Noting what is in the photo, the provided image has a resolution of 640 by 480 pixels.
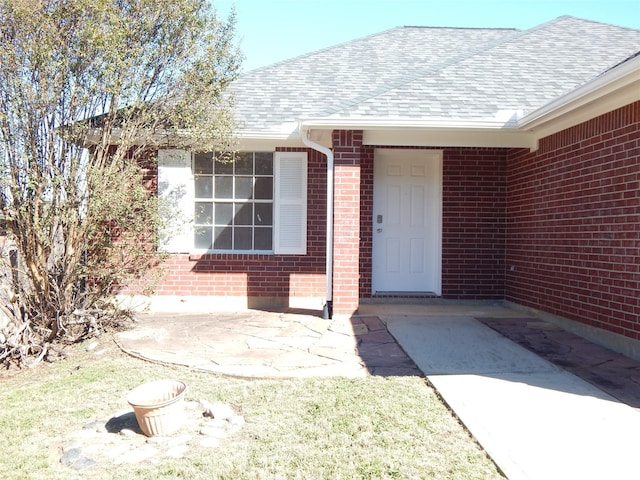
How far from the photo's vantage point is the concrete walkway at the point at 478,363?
294 centimetres

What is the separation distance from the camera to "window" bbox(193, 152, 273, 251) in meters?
7.59

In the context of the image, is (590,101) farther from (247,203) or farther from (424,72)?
(247,203)

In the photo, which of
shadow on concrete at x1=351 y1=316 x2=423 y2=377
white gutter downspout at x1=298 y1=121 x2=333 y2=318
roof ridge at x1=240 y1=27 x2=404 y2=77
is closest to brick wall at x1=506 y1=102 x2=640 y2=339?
shadow on concrete at x1=351 y1=316 x2=423 y2=377

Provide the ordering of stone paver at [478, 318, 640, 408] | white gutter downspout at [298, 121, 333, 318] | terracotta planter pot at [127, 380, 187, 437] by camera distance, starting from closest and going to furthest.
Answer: terracotta planter pot at [127, 380, 187, 437] < stone paver at [478, 318, 640, 408] < white gutter downspout at [298, 121, 333, 318]

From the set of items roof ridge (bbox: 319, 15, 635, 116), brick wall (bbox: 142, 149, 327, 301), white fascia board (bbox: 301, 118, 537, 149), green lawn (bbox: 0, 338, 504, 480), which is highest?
roof ridge (bbox: 319, 15, 635, 116)

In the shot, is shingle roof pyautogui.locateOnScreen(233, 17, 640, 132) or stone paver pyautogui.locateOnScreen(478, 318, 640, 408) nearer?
stone paver pyautogui.locateOnScreen(478, 318, 640, 408)

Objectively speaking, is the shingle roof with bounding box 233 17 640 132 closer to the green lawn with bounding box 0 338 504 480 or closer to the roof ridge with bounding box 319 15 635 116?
the roof ridge with bounding box 319 15 635 116

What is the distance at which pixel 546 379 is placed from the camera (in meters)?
4.14

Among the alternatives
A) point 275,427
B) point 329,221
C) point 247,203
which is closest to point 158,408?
point 275,427

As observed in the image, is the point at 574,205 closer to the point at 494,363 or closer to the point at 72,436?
the point at 494,363

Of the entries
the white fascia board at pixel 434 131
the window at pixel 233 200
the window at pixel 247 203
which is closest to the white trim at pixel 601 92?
the white fascia board at pixel 434 131

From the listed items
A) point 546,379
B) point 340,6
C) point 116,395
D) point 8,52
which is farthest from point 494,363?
point 340,6

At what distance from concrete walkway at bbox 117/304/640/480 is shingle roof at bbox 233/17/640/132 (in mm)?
2739

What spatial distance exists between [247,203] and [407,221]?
2632mm
